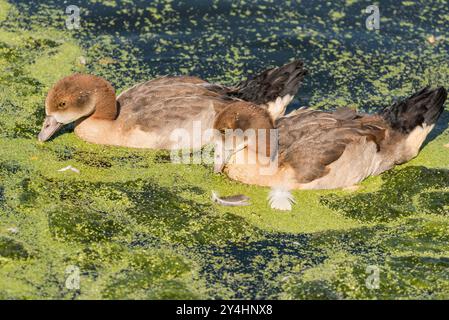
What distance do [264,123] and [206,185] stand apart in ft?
3.00

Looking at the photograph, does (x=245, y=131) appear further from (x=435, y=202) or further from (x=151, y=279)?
(x=151, y=279)

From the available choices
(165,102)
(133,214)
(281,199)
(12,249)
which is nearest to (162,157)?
(165,102)

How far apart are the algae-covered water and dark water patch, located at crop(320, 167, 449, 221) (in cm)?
2

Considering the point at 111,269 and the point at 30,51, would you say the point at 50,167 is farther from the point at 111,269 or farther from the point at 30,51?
the point at 30,51

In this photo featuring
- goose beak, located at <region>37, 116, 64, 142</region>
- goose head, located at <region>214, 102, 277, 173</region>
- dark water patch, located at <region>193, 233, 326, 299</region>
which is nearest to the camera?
dark water patch, located at <region>193, 233, 326, 299</region>

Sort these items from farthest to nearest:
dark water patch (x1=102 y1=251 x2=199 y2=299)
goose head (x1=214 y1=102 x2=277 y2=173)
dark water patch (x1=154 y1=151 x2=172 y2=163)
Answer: dark water patch (x1=154 y1=151 x2=172 y2=163) < goose head (x1=214 y1=102 x2=277 y2=173) < dark water patch (x1=102 y1=251 x2=199 y2=299)

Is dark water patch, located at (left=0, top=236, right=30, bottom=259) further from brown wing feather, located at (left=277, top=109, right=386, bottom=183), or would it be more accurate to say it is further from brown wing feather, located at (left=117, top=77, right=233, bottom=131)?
brown wing feather, located at (left=277, top=109, right=386, bottom=183)

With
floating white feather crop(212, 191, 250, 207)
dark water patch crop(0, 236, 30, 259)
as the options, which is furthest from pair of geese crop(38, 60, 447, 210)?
dark water patch crop(0, 236, 30, 259)

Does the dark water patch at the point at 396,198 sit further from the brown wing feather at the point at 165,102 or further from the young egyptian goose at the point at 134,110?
the brown wing feather at the point at 165,102

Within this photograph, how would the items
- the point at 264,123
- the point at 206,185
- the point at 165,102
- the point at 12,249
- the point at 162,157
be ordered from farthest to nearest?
the point at 165,102, the point at 162,157, the point at 206,185, the point at 264,123, the point at 12,249

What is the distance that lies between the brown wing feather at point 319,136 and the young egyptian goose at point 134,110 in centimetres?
96

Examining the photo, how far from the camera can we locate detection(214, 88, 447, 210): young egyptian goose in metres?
10.4

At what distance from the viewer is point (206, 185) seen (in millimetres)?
10570
